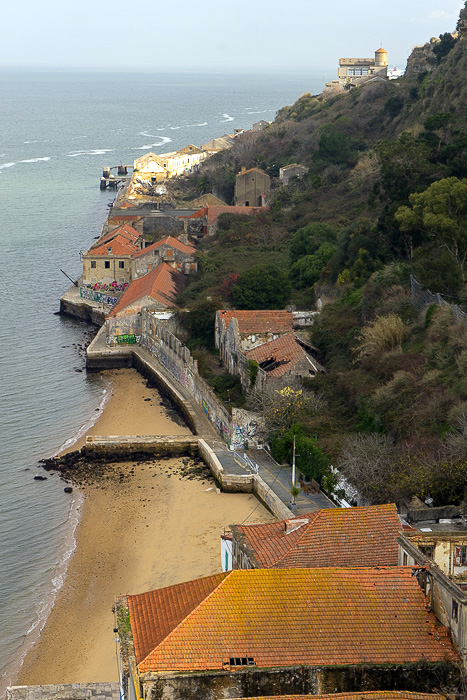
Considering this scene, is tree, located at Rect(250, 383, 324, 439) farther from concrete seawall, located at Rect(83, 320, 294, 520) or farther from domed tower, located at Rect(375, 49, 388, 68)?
domed tower, located at Rect(375, 49, 388, 68)

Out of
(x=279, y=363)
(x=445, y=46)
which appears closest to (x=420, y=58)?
(x=445, y=46)

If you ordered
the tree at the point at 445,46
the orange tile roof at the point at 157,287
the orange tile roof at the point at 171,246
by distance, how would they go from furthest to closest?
1. the tree at the point at 445,46
2. the orange tile roof at the point at 171,246
3. the orange tile roof at the point at 157,287

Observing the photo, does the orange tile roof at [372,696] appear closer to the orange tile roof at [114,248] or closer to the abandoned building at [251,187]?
the orange tile roof at [114,248]

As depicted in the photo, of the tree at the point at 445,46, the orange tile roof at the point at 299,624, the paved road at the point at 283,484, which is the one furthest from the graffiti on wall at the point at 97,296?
the orange tile roof at the point at 299,624

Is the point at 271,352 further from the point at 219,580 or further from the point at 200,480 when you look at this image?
the point at 219,580

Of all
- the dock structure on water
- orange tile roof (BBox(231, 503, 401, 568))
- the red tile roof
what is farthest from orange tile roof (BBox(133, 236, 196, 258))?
the dock structure on water

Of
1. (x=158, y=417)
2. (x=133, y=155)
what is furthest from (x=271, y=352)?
(x=133, y=155)
